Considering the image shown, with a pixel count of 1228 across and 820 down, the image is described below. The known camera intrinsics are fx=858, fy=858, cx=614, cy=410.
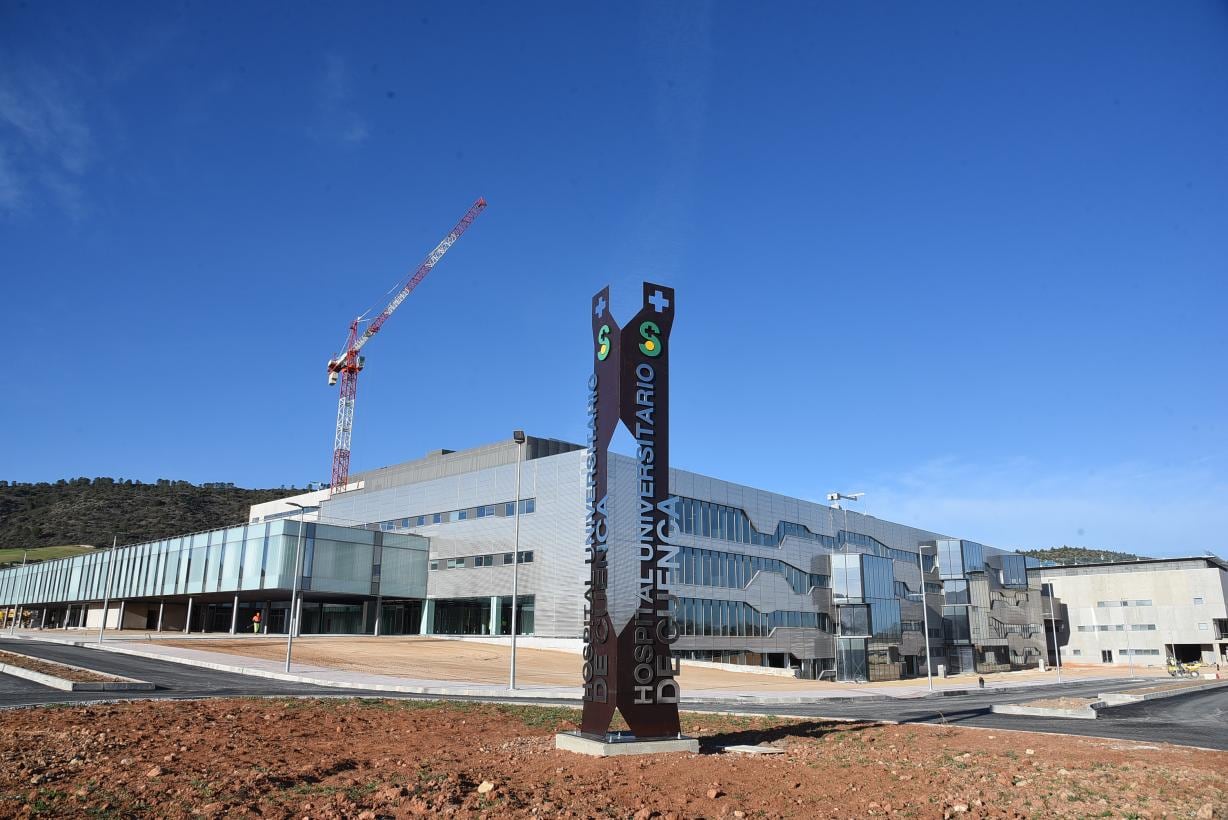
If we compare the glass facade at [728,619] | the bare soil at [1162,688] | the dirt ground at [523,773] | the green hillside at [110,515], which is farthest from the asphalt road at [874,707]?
the green hillside at [110,515]

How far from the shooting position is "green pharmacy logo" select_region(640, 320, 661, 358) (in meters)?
17.8

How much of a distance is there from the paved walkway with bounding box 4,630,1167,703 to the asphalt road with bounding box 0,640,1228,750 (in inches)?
92.6

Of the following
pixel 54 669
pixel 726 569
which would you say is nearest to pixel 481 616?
pixel 726 569

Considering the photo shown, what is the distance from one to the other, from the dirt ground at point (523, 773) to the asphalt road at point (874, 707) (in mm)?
4691

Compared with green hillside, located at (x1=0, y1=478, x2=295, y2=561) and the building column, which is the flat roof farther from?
green hillside, located at (x1=0, y1=478, x2=295, y2=561)

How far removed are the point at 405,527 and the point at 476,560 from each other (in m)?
11.4

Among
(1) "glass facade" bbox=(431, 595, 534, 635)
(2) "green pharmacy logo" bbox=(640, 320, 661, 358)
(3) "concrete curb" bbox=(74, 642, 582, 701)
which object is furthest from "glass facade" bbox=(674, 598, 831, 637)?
(2) "green pharmacy logo" bbox=(640, 320, 661, 358)

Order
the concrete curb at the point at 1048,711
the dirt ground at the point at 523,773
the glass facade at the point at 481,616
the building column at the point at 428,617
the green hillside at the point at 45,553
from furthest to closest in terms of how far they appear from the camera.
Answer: the green hillside at the point at 45,553
the building column at the point at 428,617
the glass facade at the point at 481,616
the concrete curb at the point at 1048,711
the dirt ground at the point at 523,773

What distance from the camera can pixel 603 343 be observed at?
716 inches

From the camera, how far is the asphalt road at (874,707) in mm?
22297

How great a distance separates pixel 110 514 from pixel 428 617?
453 ft

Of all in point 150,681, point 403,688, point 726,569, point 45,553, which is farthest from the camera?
point 45,553

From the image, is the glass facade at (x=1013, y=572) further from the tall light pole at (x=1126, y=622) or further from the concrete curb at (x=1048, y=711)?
the concrete curb at (x=1048, y=711)

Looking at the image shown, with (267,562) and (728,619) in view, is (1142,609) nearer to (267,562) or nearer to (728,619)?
(728,619)
